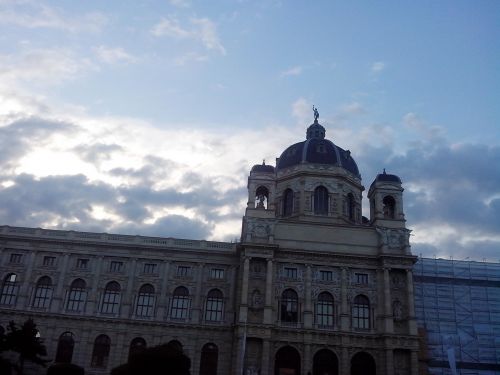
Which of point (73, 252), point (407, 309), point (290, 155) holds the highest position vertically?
point (290, 155)

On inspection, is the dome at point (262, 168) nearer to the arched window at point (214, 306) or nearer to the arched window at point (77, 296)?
the arched window at point (214, 306)

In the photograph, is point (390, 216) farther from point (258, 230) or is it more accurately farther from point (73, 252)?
point (73, 252)

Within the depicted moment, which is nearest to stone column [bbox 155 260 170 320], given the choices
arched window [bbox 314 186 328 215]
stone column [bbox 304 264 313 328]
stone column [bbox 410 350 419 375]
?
stone column [bbox 304 264 313 328]

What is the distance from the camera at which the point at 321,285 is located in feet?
168

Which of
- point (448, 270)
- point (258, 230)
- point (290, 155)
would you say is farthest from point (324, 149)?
point (448, 270)

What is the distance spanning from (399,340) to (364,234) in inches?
432

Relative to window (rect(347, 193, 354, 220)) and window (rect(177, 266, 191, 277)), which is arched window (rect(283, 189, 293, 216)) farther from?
window (rect(177, 266, 191, 277))

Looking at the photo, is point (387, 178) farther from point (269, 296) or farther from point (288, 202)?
point (269, 296)

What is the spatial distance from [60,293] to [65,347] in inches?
213

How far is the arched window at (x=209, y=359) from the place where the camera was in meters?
50.5

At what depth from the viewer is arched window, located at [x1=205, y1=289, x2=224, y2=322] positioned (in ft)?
173

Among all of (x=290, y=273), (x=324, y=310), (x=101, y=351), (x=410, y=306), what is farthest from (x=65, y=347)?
(x=410, y=306)

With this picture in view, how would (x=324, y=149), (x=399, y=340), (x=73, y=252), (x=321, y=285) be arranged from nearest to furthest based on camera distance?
1. (x=399, y=340)
2. (x=321, y=285)
3. (x=73, y=252)
4. (x=324, y=149)

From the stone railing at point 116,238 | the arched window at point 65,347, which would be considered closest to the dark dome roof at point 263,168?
the stone railing at point 116,238
